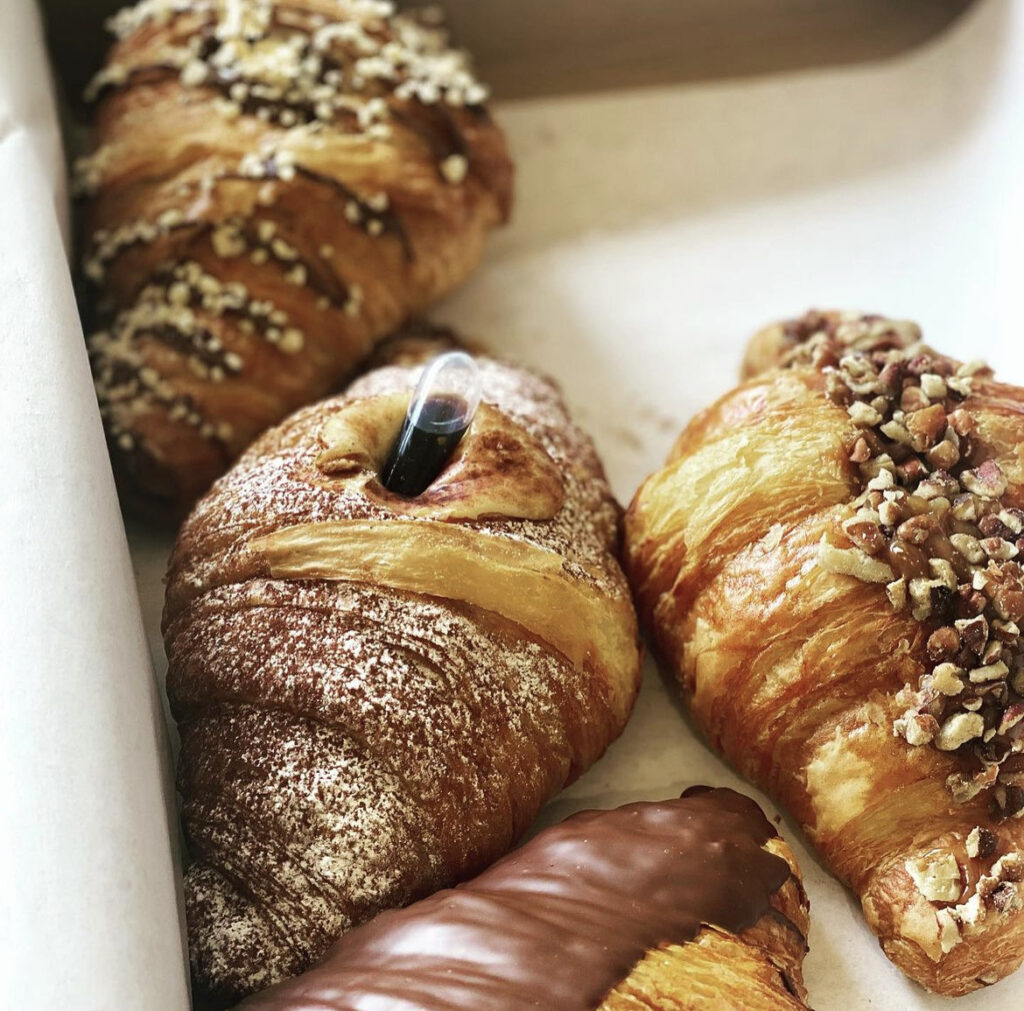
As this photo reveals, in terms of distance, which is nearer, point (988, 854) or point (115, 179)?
point (988, 854)

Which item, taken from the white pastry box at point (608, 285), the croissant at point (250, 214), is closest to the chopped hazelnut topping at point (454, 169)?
the croissant at point (250, 214)

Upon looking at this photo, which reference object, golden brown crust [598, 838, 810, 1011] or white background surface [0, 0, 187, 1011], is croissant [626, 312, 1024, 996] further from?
white background surface [0, 0, 187, 1011]

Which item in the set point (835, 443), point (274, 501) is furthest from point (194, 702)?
point (835, 443)

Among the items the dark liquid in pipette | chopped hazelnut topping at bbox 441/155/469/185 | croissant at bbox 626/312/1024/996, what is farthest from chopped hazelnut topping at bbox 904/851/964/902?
chopped hazelnut topping at bbox 441/155/469/185

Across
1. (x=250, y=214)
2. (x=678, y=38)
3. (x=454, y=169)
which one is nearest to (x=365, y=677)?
(x=250, y=214)

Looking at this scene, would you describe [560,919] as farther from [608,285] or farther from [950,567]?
[608,285]

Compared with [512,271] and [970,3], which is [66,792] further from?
[970,3]
